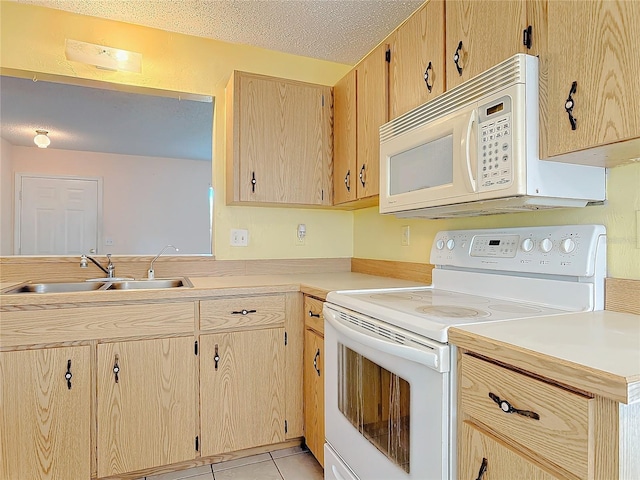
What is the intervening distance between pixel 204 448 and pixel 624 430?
165 cm

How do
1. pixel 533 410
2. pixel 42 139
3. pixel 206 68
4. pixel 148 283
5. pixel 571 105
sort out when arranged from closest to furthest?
pixel 533 410, pixel 571 105, pixel 148 283, pixel 206 68, pixel 42 139

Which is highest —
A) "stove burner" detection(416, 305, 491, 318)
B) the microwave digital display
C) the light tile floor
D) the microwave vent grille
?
the microwave vent grille

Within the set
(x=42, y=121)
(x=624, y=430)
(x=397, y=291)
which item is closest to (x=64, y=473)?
(x=397, y=291)

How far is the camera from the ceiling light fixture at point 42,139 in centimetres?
249

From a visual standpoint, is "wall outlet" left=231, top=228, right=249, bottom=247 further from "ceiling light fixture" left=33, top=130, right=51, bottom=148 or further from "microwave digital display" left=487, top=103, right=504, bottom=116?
"microwave digital display" left=487, top=103, right=504, bottom=116

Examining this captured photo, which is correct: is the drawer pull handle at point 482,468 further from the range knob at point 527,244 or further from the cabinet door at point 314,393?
the cabinet door at point 314,393

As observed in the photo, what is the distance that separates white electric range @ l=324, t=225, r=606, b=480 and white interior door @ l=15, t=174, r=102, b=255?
1.85 metres

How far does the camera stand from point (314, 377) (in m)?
1.82

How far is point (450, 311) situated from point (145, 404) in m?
1.34

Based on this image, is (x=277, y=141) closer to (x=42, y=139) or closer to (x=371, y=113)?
(x=371, y=113)

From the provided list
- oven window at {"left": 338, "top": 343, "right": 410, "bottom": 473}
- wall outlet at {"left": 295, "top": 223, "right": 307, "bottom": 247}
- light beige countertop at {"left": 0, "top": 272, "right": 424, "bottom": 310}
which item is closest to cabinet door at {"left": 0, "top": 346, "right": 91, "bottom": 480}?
light beige countertop at {"left": 0, "top": 272, "right": 424, "bottom": 310}

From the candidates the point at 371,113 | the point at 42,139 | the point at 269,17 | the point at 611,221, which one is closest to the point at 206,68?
the point at 269,17

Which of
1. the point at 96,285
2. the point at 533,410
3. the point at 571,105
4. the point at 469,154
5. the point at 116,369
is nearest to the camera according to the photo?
the point at 533,410

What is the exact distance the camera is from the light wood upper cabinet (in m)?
2.12
